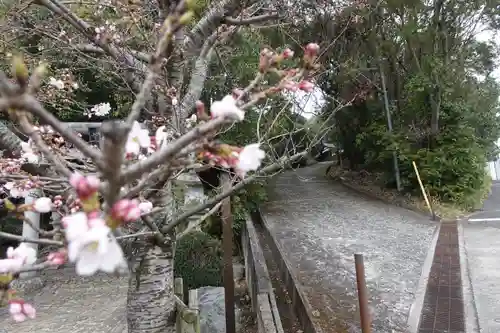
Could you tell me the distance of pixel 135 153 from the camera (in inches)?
53.0

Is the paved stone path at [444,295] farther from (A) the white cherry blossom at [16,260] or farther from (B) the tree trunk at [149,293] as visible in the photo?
(A) the white cherry blossom at [16,260]

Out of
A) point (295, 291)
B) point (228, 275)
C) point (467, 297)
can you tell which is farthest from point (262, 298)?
point (467, 297)

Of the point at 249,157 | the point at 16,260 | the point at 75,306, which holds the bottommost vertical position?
the point at 75,306

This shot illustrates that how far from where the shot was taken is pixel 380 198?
13211 millimetres

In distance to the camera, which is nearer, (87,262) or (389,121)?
(87,262)

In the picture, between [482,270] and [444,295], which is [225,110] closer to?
[444,295]

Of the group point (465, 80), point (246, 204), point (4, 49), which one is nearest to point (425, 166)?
point (465, 80)

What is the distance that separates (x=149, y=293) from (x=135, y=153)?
1.62 m

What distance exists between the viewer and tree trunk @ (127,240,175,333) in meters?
2.65

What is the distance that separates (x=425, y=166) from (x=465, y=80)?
301 cm

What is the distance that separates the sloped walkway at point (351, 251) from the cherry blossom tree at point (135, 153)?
2.64m

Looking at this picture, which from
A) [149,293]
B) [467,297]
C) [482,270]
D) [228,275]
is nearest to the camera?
[149,293]

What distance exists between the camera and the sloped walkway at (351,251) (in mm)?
4906

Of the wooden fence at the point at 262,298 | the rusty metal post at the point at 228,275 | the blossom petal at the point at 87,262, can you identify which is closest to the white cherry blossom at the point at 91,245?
the blossom petal at the point at 87,262
